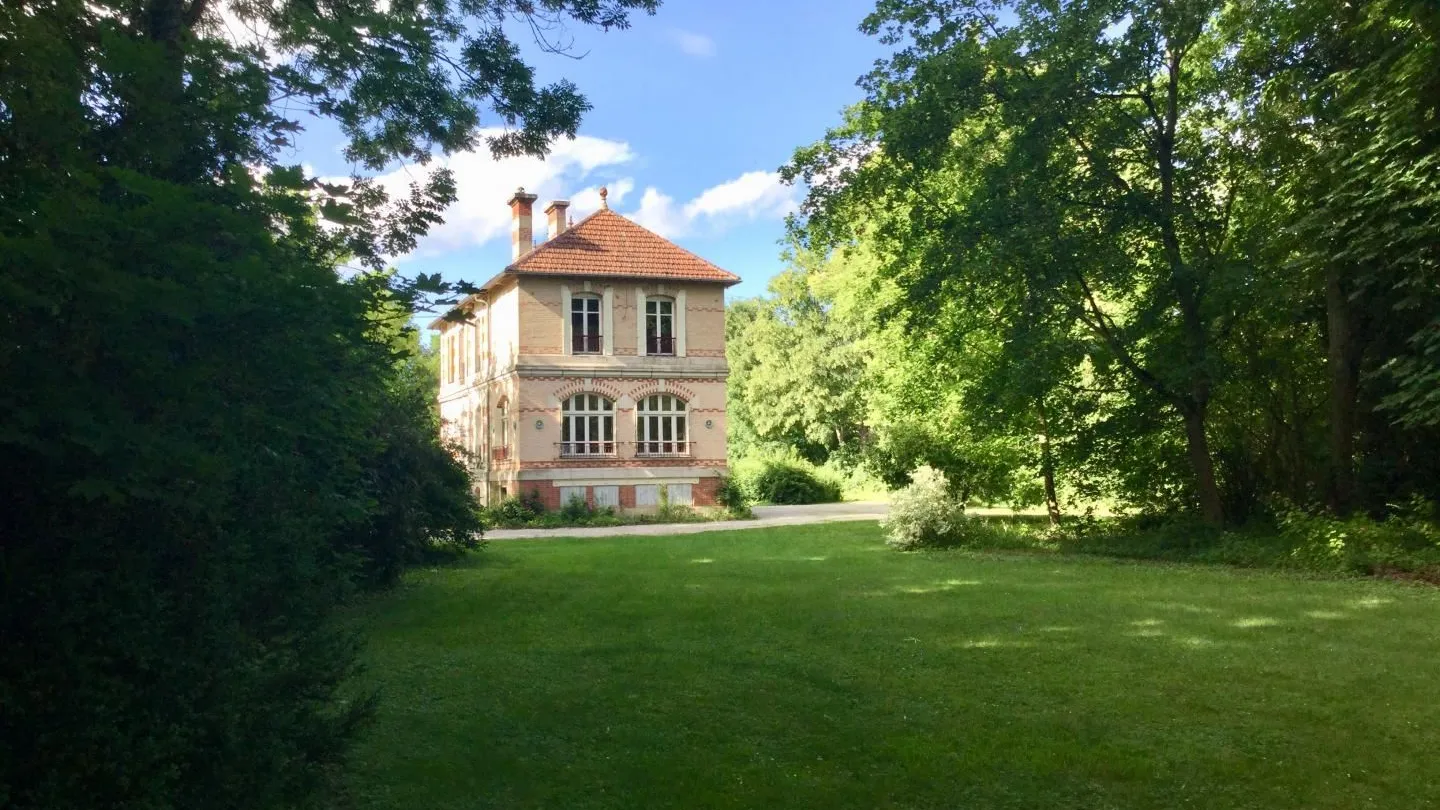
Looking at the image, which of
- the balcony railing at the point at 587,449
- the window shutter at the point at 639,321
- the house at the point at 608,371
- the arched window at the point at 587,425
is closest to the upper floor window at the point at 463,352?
the house at the point at 608,371

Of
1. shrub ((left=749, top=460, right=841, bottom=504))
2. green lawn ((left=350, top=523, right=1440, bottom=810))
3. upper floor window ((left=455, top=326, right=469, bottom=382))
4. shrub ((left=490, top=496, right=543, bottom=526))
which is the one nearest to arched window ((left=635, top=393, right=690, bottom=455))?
shrub ((left=490, top=496, right=543, bottom=526))

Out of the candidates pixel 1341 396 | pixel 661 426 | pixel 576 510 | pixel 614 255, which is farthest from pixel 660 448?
pixel 1341 396

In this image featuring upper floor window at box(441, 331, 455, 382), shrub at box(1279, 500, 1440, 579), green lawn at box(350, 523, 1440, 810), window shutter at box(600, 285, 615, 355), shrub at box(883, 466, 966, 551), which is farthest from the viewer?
upper floor window at box(441, 331, 455, 382)

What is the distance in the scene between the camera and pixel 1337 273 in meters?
15.4

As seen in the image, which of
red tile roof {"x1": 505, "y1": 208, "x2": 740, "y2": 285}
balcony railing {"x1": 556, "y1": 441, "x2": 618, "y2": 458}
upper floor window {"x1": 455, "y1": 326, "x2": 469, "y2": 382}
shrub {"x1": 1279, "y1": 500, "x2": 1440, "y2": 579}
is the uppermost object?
red tile roof {"x1": 505, "y1": 208, "x2": 740, "y2": 285}

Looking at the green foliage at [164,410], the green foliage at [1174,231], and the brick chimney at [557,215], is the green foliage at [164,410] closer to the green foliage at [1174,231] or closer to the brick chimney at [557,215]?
the green foliage at [1174,231]

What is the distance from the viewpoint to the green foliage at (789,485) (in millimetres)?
38000

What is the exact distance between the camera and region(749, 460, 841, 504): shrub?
125ft

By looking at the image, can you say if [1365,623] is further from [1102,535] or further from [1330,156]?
[1102,535]

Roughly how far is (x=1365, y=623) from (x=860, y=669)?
5.69 meters

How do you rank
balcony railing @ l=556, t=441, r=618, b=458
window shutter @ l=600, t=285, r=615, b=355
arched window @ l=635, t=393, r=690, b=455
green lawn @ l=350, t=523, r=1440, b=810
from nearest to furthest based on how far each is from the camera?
green lawn @ l=350, t=523, r=1440, b=810, balcony railing @ l=556, t=441, r=618, b=458, window shutter @ l=600, t=285, r=615, b=355, arched window @ l=635, t=393, r=690, b=455

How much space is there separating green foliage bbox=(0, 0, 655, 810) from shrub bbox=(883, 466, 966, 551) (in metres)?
14.5

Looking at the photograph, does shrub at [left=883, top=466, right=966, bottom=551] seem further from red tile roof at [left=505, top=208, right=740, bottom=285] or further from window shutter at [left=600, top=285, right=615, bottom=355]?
red tile roof at [left=505, top=208, right=740, bottom=285]

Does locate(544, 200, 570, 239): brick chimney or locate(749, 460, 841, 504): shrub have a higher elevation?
locate(544, 200, 570, 239): brick chimney
